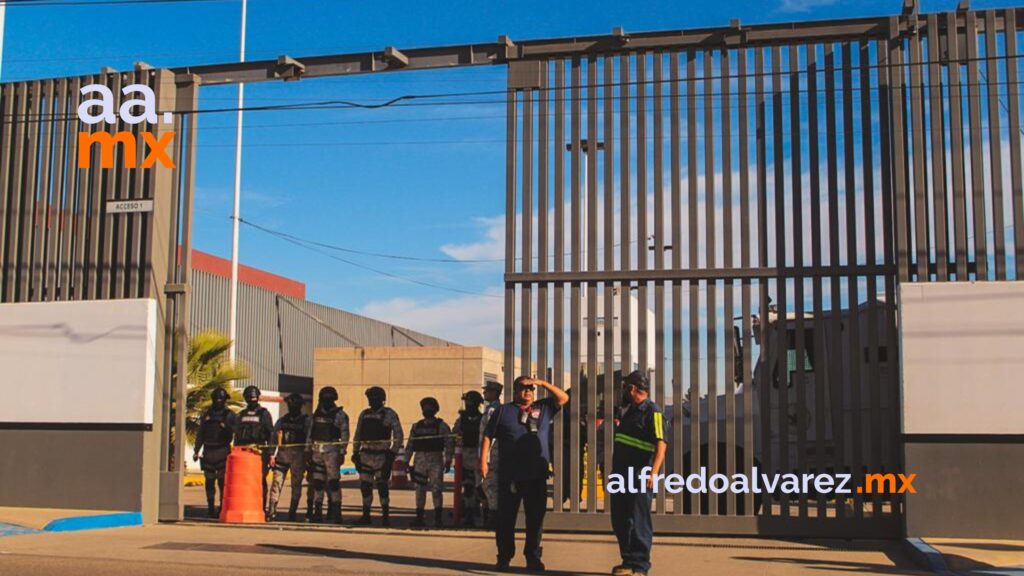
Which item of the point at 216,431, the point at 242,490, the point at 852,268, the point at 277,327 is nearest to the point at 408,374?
the point at 277,327

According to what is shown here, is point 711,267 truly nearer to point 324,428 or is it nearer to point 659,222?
point 659,222

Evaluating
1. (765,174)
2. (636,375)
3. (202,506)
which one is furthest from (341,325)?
(636,375)

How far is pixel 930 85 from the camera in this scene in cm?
1318

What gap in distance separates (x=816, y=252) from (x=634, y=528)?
5.35m

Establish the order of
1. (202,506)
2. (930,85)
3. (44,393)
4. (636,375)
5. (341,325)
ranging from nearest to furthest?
(636,375) < (930,85) < (44,393) < (202,506) < (341,325)

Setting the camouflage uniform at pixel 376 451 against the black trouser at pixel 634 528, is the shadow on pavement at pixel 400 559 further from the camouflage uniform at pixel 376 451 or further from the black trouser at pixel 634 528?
the camouflage uniform at pixel 376 451

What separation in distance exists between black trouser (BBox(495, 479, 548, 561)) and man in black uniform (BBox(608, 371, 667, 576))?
0.72 m

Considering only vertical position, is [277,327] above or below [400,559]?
above

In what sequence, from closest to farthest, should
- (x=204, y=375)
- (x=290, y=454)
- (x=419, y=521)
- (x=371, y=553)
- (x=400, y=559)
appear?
(x=400, y=559) < (x=371, y=553) < (x=419, y=521) < (x=290, y=454) < (x=204, y=375)

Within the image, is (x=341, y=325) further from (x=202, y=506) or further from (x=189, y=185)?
(x=189, y=185)

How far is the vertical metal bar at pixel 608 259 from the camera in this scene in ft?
45.3

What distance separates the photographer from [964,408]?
40.4 feet

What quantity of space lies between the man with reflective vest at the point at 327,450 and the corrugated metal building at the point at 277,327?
22.8m

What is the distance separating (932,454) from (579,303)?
4477 millimetres
